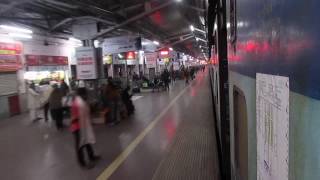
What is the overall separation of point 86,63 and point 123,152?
7.46 m

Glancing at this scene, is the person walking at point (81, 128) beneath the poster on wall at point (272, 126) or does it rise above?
beneath

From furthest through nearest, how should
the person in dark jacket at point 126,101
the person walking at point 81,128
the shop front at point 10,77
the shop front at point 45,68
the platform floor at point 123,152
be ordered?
the shop front at point 45,68
the shop front at point 10,77
the person in dark jacket at point 126,101
the person walking at point 81,128
the platform floor at point 123,152

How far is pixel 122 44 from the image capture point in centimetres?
1986

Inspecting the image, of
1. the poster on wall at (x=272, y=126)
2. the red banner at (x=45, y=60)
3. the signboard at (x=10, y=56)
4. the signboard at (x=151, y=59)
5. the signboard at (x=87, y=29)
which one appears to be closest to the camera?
the poster on wall at (x=272, y=126)

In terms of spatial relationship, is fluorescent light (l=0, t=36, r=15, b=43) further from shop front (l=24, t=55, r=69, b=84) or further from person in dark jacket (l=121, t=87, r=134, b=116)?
person in dark jacket (l=121, t=87, r=134, b=116)

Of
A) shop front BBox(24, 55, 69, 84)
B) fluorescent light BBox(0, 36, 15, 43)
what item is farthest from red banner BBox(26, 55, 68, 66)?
fluorescent light BBox(0, 36, 15, 43)

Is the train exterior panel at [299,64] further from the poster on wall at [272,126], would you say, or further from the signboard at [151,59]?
the signboard at [151,59]

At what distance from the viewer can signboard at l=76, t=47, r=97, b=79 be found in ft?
47.9

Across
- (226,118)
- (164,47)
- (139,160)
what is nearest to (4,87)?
(139,160)

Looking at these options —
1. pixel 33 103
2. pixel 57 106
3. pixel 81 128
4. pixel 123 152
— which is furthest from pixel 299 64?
pixel 33 103

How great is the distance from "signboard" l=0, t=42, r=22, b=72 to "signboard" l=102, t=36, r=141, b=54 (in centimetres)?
530

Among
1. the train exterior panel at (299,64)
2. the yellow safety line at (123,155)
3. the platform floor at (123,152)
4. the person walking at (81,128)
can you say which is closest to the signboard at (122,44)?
the platform floor at (123,152)

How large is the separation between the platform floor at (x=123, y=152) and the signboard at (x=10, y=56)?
407 cm

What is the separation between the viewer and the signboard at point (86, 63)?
14.6 meters
